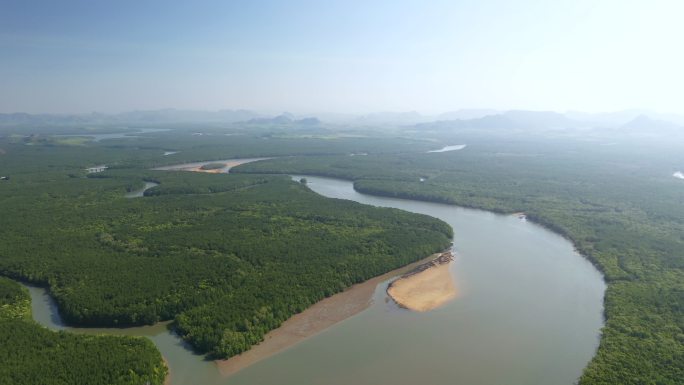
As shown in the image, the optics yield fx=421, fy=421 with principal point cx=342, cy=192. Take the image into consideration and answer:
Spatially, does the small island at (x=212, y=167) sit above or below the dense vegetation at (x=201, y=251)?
above

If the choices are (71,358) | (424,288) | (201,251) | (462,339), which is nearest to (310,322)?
(462,339)

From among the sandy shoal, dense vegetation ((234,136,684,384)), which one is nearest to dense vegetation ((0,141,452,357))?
the sandy shoal

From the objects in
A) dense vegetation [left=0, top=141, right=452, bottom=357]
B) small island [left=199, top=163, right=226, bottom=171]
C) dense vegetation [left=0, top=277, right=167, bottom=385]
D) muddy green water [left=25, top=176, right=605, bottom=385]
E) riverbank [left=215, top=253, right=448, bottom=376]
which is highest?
small island [left=199, top=163, right=226, bottom=171]

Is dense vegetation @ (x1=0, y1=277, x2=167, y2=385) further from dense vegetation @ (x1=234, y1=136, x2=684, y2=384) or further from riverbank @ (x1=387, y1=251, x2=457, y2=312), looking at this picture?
dense vegetation @ (x1=234, y1=136, x2=684, y2=384)

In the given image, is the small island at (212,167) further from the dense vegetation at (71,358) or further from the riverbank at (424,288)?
the dense vegetation at (71,358)

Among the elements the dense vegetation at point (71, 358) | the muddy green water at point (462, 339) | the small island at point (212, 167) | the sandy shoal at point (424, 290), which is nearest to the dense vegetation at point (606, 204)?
the muddy green water at point (462, 339)

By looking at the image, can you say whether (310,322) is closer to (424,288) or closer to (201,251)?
(424,288)
